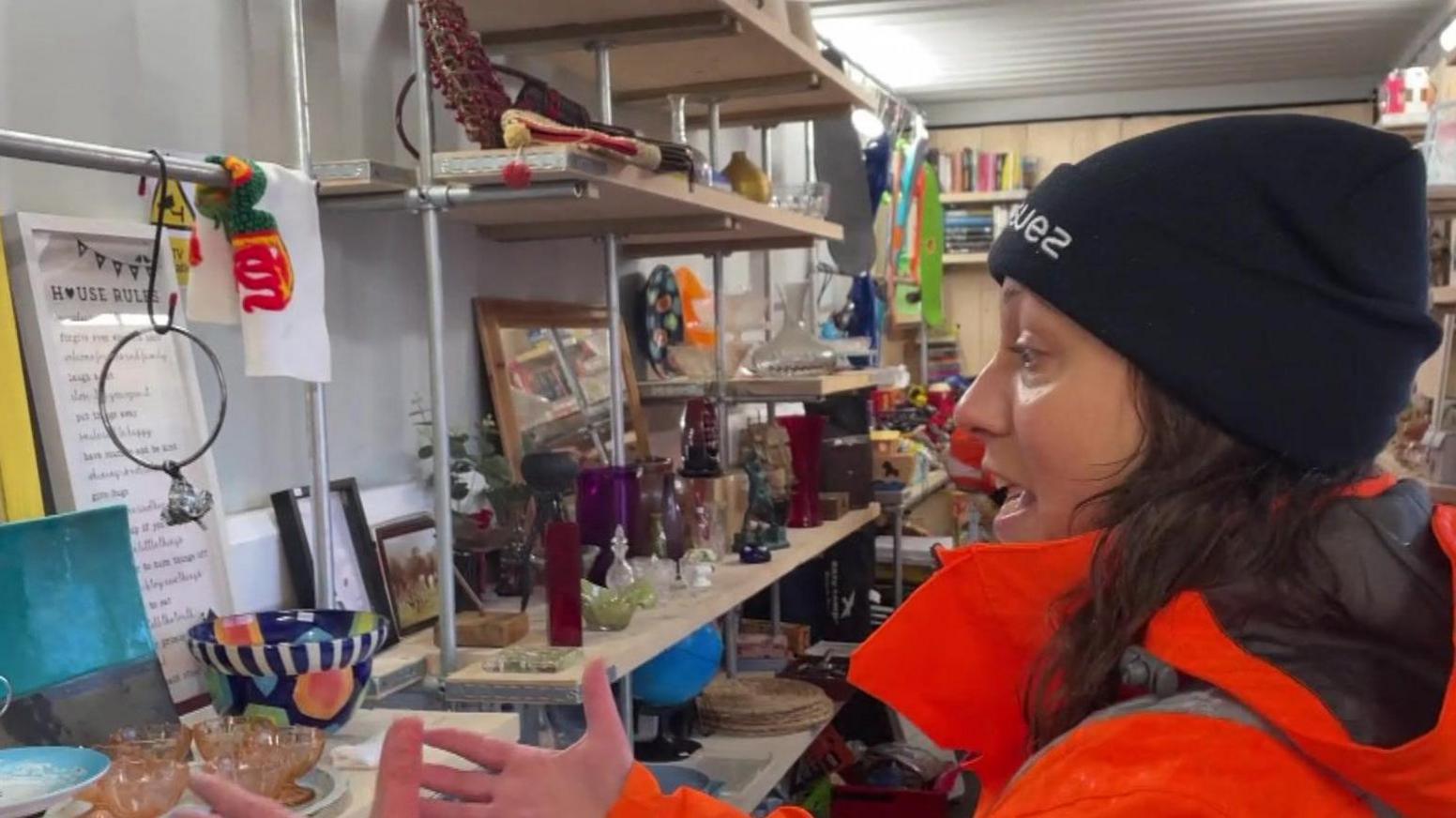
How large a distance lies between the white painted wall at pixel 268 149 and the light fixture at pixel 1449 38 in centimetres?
365

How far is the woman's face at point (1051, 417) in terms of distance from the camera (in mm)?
864

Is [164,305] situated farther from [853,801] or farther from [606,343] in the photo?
[853,801]

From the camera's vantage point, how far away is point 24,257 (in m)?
1.30

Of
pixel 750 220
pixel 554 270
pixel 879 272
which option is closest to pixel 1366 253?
pixel 750 220

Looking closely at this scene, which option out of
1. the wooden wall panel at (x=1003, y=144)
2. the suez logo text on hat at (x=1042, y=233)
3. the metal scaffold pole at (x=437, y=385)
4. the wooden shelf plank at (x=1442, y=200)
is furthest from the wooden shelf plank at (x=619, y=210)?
the wooden wall panel at (x=1003, y=144)

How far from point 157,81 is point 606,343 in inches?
48.5

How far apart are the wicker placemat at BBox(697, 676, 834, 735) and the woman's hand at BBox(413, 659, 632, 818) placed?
1652 millimetres

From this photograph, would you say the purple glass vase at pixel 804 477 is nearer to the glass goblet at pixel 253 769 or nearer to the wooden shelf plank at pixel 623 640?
the wooden shelf plank at pixel 623 640

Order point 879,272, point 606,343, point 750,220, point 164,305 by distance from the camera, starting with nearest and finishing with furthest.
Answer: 1. point 164,305
2. point 750,220
3. point 606,343
4. point 879,272

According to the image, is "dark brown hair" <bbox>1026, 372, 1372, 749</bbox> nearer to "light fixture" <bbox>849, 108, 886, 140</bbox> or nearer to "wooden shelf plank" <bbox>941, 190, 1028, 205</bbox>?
"light fixture" <bbox>849, 108, 886, 140</bbox>

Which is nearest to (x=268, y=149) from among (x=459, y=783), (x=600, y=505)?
(x=600, y=505)

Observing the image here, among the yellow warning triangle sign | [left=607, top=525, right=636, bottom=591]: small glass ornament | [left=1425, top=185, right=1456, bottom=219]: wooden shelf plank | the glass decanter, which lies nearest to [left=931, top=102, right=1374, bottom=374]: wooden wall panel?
[left=1425, top=185, right=1456, bottom=219]: wooden shelf plank

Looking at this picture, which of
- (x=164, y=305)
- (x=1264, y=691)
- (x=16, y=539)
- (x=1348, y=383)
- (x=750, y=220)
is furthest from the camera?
(x=750, y=220)

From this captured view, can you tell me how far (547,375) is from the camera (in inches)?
95.2
